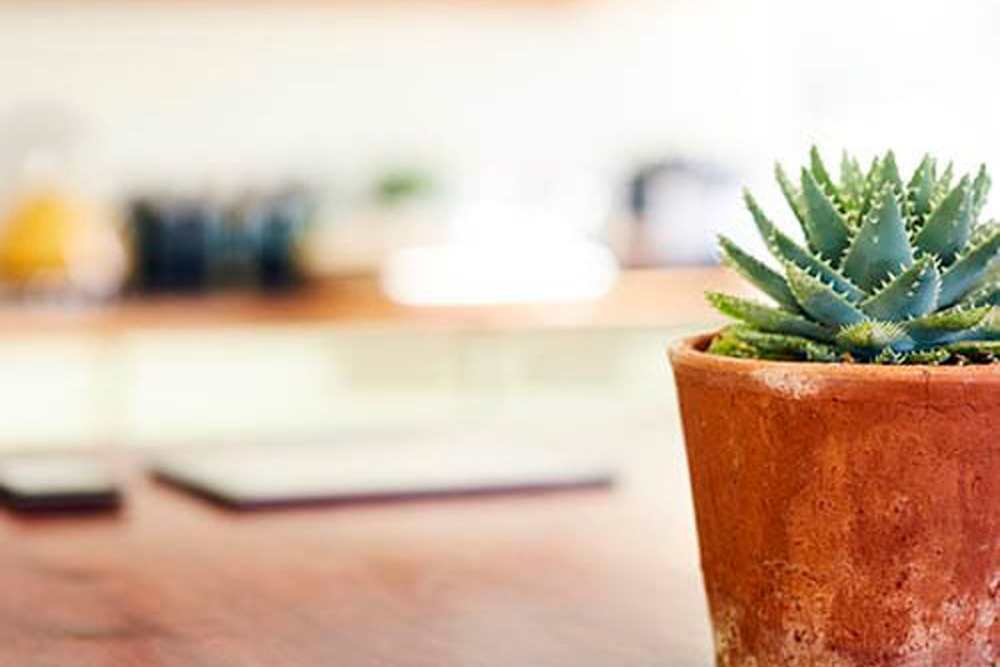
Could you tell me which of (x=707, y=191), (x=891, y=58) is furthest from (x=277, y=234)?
(x=891, y=58)

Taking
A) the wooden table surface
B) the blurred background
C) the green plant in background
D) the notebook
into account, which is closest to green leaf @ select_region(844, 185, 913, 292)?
the green plant in background

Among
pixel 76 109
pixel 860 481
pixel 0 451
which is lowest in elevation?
pixel 0 451

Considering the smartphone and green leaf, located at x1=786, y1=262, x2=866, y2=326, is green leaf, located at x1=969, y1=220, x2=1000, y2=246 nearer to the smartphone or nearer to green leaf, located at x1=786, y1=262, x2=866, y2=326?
green leaf, located at x1=786, y1=262, x2=866, y2=326

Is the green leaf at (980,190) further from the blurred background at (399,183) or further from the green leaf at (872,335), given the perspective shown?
the blurred background at (399,183)

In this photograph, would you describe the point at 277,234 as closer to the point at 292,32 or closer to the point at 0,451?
the point at 292,32

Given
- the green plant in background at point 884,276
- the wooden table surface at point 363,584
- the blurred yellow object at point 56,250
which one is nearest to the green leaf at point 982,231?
the green plant in background at point 884,276
